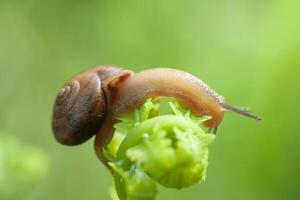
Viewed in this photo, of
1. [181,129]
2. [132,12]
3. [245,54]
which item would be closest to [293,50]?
[245,54]

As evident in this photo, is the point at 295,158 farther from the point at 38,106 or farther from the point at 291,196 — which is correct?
the point at 38,106

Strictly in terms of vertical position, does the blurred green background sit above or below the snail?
below

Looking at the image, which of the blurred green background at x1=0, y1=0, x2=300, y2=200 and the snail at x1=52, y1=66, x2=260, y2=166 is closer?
the snail at x1=52, y1=66, x2=260, y2=166

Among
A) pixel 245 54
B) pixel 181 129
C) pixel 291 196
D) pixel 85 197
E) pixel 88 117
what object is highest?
pixel 181 129

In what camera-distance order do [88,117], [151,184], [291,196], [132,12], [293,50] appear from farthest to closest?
[132,12] < [293,50] < [291,196] < [88,117] < [151,184]

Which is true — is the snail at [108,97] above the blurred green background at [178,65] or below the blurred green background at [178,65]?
above
